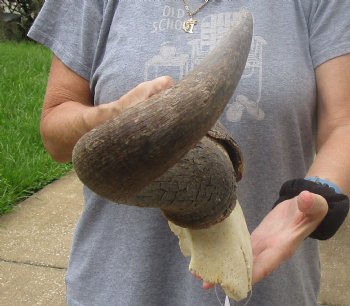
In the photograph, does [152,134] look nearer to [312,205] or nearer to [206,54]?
[312,205]

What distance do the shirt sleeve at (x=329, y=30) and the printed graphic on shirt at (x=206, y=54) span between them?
126 mm

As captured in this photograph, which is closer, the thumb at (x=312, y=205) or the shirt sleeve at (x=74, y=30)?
the thumb at (x=312, y=205)

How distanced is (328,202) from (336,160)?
18 cm

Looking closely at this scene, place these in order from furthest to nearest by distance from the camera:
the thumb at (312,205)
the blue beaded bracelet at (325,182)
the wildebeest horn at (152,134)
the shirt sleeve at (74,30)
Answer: the shirt sleeve at (74,30) < the blue beaded bracelet at (325,182) < the thumb at (312,205) < the wildebeest horn at (152,134)

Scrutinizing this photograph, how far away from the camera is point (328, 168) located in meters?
1.41

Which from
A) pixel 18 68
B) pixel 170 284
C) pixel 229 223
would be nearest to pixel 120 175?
pixel 229 223

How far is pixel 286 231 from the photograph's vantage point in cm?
126

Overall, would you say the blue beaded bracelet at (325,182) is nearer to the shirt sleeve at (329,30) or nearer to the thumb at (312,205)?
the thumb at (312,205)

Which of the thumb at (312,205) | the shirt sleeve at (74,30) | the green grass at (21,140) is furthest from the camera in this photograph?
the green grass at (21,140)

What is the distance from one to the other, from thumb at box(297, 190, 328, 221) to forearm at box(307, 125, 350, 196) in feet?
0.54

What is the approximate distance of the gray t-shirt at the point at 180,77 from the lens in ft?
4.83

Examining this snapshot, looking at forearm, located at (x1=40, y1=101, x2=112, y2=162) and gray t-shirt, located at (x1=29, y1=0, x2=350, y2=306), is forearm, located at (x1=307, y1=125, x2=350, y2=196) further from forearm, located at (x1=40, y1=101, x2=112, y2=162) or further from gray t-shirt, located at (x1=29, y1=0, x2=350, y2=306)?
forearm, located at (x1=40, y1=101, x2=112, y2=162)

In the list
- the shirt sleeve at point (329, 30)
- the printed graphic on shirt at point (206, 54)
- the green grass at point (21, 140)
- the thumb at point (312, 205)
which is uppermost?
the shirt sleeve at point (329, 30)

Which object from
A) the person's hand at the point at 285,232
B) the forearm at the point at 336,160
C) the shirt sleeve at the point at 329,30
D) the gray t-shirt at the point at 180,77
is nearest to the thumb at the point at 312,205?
the person's hand at the point at 285,232
